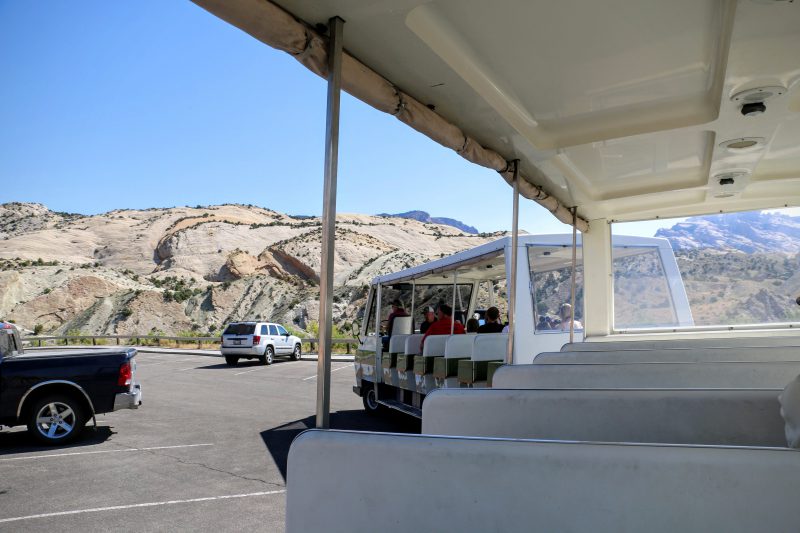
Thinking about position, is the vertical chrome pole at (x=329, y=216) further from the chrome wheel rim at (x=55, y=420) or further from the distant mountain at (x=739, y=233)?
the chrome wheel rim at (x=55, y=420)

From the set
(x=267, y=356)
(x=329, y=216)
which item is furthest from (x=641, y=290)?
(x=267, y=356)

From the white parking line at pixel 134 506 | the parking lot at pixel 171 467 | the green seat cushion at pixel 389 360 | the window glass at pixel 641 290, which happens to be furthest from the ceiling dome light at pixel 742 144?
the green seat cushion at pixel 389 360

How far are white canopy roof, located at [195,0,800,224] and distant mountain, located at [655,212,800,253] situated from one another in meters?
1.23

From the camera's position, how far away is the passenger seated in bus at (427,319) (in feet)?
33.1

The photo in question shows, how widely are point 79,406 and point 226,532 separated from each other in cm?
518

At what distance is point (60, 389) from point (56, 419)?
1.40 feet

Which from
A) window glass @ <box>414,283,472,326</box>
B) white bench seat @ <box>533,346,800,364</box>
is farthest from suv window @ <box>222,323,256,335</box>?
white bench seat @ <box>533,346,800,364</box>

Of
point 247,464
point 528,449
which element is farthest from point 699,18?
point 247,464

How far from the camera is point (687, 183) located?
19.4 feet

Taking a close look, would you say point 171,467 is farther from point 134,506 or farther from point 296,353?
point 296,353

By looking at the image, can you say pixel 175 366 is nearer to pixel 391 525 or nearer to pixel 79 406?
pixel 79 406

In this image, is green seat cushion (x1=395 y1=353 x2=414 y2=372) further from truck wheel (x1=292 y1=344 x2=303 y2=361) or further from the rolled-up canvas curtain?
truck wheel (x1=292 y1=344 x2=303 y2=361)

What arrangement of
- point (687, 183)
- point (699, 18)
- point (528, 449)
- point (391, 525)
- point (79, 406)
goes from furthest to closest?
point (79, 406), point (687, 183), point (699, 18), point (391, 525), point (528, 449)

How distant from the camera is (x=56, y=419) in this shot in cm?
862
